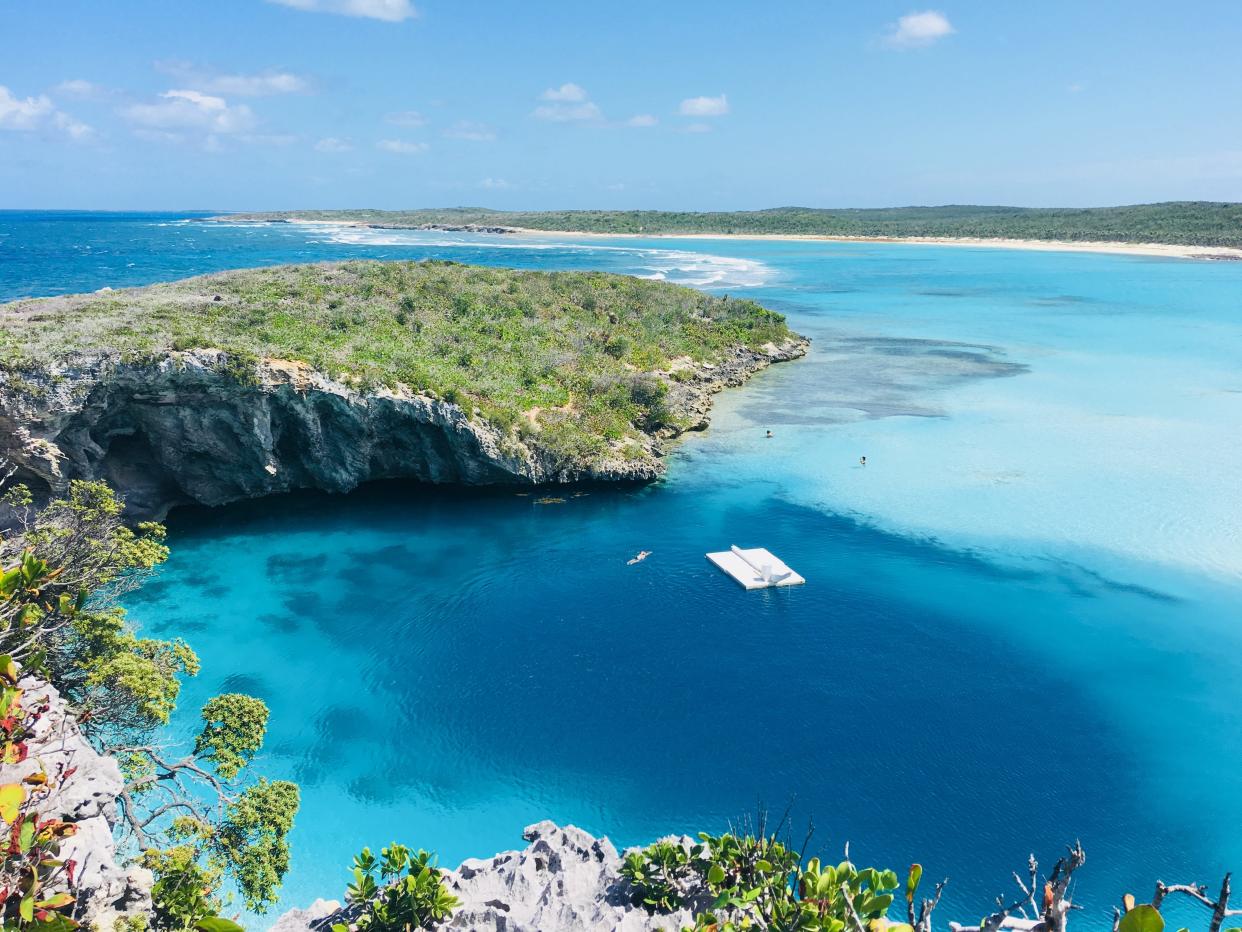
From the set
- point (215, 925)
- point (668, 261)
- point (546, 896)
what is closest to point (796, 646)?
point (546, 896)

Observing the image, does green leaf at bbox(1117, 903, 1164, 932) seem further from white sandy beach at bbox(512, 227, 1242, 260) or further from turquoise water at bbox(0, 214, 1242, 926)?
white sandy beach at bbox(512, 227, 1242, 260)

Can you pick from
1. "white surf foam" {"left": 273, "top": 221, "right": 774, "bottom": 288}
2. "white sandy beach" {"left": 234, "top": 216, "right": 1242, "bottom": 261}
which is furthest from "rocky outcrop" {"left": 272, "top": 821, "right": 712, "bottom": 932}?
"white sandy beach" {"left": 234, "top": 216, "right": 1242, "bottom": 261}

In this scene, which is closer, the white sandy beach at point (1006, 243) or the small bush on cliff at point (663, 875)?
the small bush on cliff at point (663, 875)

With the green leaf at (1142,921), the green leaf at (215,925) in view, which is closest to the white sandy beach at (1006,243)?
the green leaf at (1142,921)

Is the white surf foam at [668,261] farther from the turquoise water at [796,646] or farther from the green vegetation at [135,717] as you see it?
the green vegetation at [135,717]

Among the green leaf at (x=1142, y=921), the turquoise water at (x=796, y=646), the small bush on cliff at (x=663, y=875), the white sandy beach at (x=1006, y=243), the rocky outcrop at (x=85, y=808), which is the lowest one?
the turquoise water at (x=796, y=646)

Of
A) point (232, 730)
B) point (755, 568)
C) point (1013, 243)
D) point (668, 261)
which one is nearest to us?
point (232, 730)

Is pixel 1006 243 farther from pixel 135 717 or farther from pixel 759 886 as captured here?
pixel 135 717
